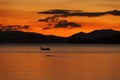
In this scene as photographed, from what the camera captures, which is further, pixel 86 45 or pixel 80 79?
pixel 86 45

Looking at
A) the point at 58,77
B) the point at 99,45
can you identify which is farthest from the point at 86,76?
the point at 99,45

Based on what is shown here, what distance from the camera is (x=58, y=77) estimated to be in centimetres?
3175

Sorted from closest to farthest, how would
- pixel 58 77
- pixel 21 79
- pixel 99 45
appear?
1. pixel 21 79
2. pixel 58 77
3. pixel 99 45

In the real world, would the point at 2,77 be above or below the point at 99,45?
above

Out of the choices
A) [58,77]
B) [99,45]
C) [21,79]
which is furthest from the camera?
[99,45]

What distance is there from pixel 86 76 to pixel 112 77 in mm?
2203

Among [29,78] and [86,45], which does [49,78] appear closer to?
[29,78]

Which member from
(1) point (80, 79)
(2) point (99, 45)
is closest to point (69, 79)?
(1) point (80, 79)

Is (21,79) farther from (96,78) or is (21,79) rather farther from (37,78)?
(96,78)

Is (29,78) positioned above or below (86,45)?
above

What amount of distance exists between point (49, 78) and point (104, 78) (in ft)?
12.3

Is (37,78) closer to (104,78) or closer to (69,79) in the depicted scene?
(69,79)

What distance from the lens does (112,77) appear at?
30.8 m

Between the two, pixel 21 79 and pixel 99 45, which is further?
pixel 99 45
